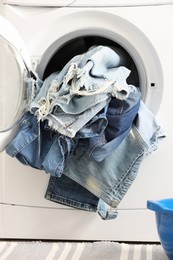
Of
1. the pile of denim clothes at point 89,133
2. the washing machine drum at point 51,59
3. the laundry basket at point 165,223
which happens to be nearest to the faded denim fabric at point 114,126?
the pile of denim clothes at point 89,133

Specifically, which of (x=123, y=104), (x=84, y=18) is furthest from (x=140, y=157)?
(x=84, y=18)

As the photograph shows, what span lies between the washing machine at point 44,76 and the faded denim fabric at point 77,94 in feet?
0.25

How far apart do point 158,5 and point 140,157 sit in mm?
387

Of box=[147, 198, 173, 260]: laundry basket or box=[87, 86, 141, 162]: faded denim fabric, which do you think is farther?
box=[87, 86, 141, 162]: faded denim fabric

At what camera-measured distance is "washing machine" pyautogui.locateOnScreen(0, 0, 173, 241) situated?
1.23m

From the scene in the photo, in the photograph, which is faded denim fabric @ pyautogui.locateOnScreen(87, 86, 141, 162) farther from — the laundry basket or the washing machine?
the laundry basket

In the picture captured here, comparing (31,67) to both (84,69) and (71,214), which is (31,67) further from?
(71,214)

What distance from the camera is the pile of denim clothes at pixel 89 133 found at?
3.63 feet

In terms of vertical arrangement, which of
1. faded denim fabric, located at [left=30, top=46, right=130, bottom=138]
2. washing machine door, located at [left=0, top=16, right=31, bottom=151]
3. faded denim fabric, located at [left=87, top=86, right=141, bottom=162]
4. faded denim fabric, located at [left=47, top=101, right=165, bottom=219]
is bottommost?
faded denim fabric, located at [left=47, top=101, right=165, bottom=219]

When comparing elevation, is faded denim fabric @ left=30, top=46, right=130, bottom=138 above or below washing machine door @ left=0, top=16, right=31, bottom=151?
below

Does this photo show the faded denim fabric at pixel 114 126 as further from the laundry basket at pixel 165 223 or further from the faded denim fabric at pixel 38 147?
the laundry basket at pixel 165 223

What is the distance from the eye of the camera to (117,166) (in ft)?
4.00

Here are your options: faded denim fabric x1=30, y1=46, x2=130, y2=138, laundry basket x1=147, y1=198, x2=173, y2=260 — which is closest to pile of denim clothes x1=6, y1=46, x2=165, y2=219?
faded denim fabric x1=30, y1=46, x2=130, y2=138

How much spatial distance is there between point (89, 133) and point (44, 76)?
0.29 m
